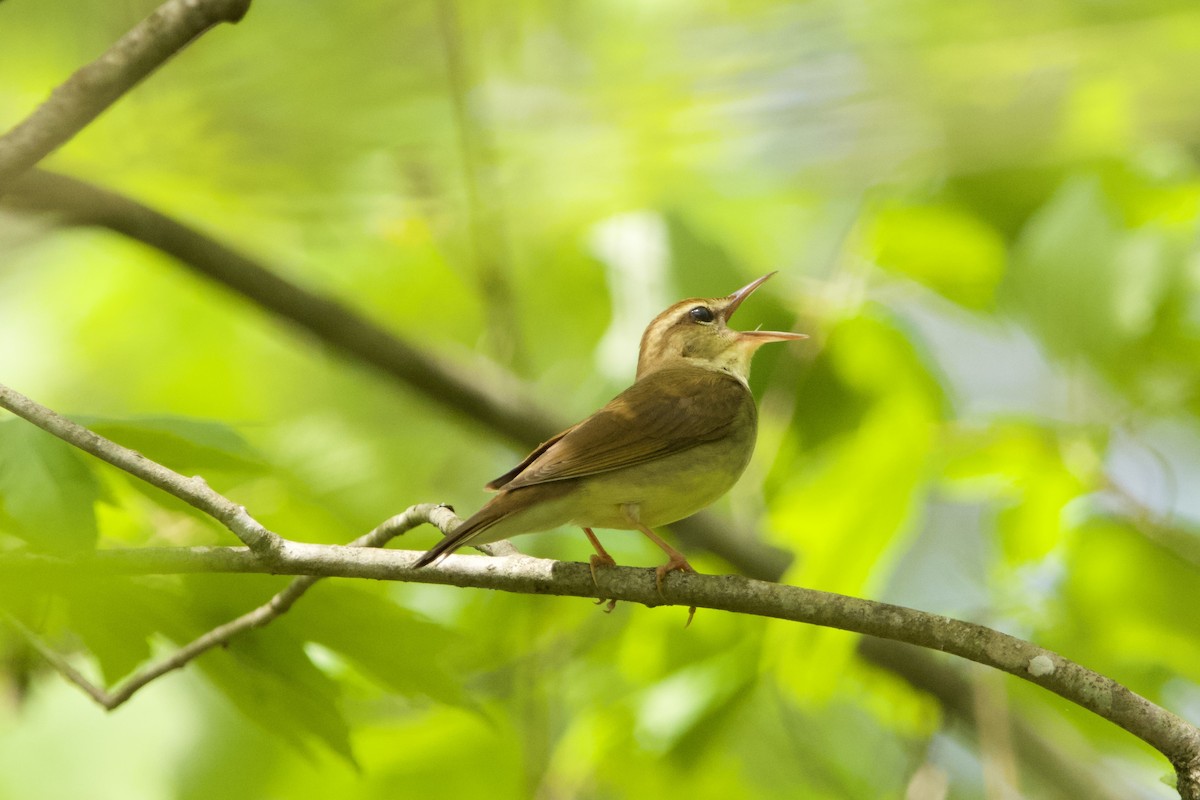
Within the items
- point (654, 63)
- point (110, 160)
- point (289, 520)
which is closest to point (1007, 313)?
→ point (654, 63)

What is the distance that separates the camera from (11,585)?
67.4 inches

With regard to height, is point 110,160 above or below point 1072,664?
above

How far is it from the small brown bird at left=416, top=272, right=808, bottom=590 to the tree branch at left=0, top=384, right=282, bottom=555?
57 centimetres

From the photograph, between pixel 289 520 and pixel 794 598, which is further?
Result: pixel 289 520

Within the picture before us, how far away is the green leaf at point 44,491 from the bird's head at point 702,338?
3.02m

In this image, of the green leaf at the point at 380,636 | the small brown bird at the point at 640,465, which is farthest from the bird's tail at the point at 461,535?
the green leaf at the point at 380,636

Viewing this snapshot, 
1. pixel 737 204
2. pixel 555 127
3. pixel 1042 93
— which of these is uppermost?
pixel 555 127

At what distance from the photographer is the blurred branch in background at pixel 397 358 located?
5.21 m

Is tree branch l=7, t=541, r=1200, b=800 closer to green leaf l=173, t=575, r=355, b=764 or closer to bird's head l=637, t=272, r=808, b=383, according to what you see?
green leaf l=173, t=575, r=355, b=764

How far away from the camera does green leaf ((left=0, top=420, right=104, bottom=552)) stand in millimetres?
2068

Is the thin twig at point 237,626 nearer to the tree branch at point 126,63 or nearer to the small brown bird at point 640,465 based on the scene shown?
the small brown bird at point 640,465

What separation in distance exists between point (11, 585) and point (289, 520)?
245 centimetres

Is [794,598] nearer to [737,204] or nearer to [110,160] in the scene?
[110,160]

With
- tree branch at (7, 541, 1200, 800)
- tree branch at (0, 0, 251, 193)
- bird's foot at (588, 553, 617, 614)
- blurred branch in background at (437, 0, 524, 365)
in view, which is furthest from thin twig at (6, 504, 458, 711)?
blurred branch in background at (437, 0, 524, 365)
